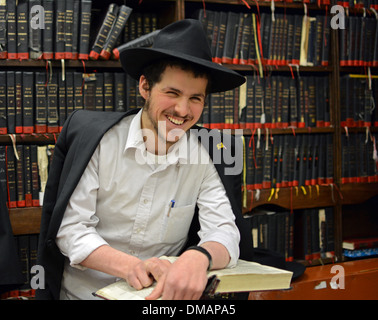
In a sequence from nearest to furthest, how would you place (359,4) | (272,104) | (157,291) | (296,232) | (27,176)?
1. (157,291)
2. (27,176)
3. (272,104)
4. (359,4)
5. (296,232)

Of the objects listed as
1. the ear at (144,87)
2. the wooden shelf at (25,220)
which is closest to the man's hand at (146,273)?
the ear at (144,87)

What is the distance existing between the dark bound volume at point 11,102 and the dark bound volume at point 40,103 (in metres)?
0.10

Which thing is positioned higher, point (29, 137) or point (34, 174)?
point (29, 137)

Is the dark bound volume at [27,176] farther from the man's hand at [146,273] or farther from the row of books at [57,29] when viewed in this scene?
the man's hand at [146,273]

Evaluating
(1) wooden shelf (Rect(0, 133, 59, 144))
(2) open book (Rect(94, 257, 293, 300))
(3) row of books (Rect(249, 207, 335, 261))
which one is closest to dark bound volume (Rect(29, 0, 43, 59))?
(1) wooden shelf (Rect(0, 133, 59, 144))

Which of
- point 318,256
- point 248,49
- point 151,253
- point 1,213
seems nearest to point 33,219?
point 1,213

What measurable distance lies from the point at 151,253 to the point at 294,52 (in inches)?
71.1

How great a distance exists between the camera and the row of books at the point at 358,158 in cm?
278

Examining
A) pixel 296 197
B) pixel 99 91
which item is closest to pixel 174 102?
pixel 99 91

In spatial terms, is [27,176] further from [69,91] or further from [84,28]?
[84,28]

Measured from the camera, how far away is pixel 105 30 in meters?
2.26

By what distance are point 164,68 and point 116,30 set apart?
Result: 3.88 ft

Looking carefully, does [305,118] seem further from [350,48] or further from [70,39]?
[70,39]

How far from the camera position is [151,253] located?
126 centimetres
